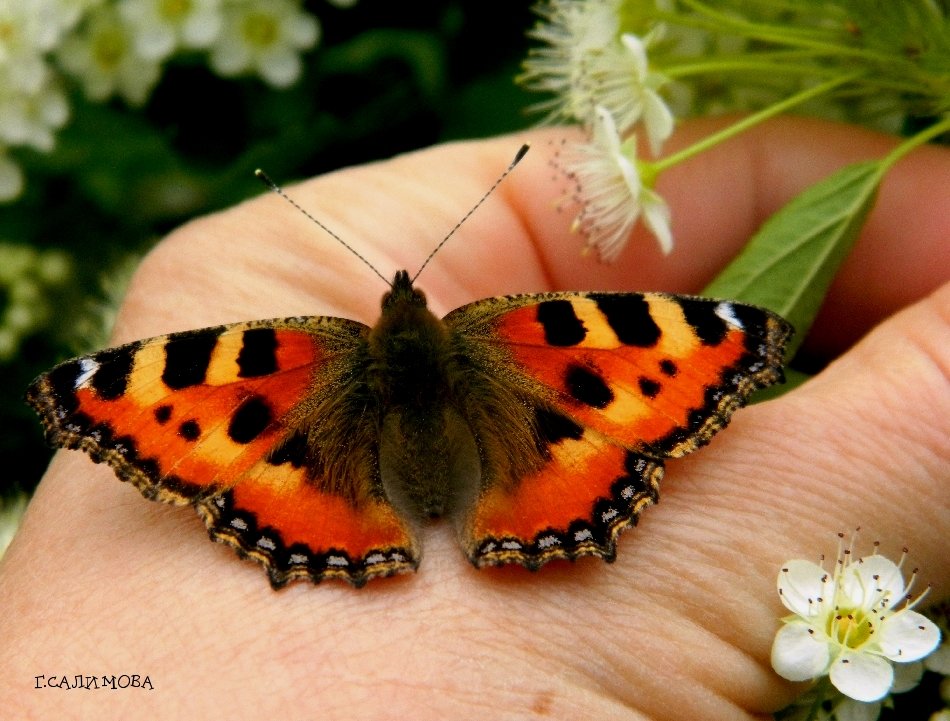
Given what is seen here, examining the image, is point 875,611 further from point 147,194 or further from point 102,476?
point 147,194

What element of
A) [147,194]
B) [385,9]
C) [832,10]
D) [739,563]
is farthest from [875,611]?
[147,194]

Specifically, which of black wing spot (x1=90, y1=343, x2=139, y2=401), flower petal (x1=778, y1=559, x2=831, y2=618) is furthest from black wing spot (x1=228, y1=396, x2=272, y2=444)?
flower petal (x1=778, y1=559, x2=831, y2=618)

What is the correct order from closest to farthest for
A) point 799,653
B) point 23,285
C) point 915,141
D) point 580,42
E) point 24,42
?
point 799,653
point 915,141
point 580,42
point 24,42
point 23,285

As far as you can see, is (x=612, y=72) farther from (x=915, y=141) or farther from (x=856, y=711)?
(x=856, y=711)

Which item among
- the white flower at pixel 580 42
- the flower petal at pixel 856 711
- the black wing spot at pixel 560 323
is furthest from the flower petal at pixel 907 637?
the white flower at pixel 580 42

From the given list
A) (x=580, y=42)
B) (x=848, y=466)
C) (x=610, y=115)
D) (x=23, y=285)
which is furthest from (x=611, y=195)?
(x=23, y=285)

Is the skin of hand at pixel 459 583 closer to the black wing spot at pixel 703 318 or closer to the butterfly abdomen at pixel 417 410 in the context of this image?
the butterfly abdomen at pixel 417 410
